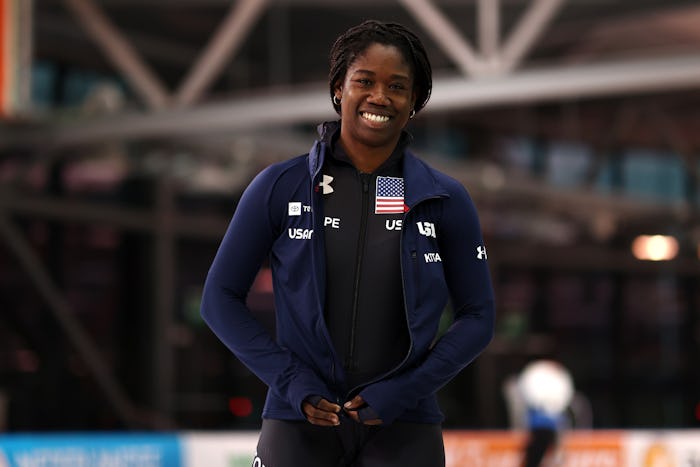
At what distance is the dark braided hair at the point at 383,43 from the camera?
9.91 feet

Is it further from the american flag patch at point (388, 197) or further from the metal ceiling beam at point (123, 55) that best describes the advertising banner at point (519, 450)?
the american flag patch at point (388, 197)

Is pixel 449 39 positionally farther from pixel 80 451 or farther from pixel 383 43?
pixel 383 43

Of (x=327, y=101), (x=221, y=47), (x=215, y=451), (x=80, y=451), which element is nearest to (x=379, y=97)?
(x=80, y=451)

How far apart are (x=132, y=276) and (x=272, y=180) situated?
68.5 feet

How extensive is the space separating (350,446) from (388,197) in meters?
0.55

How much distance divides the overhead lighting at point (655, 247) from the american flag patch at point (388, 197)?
23.9m

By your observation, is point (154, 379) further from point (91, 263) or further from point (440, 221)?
point (440, 221)

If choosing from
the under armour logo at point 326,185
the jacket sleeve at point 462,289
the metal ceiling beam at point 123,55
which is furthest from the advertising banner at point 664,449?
the under armour logo at point 326,185

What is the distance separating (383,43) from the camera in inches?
118

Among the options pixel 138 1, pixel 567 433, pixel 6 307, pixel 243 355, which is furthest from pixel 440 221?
pixel 6 307

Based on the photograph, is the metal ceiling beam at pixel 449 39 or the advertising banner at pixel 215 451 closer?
the advertising banner at pixel 215 451

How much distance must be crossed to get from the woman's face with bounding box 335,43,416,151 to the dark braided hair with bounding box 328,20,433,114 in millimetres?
20

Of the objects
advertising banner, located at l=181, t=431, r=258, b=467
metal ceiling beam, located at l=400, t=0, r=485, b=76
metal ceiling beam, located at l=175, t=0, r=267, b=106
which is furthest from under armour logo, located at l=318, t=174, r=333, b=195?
metal ceiling beam, located at l=175, t=0, r=267, b=106

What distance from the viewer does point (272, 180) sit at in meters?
3.04
